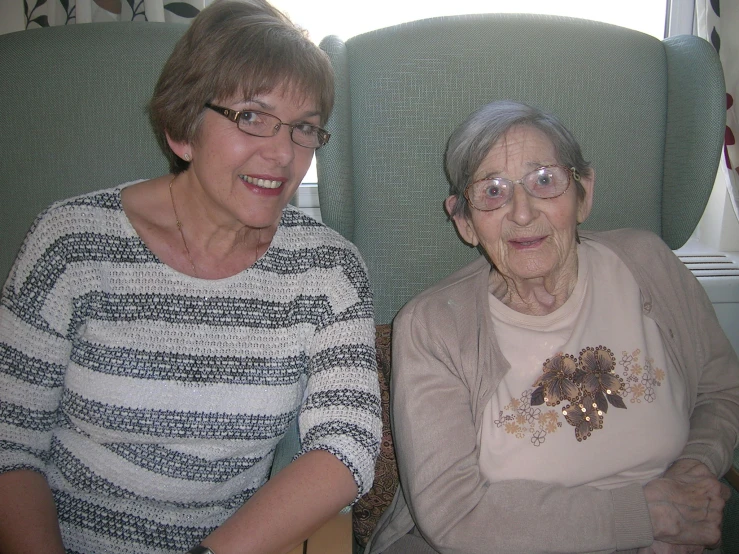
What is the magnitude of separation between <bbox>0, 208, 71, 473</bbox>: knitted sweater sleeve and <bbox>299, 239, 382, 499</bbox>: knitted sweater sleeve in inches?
17.9

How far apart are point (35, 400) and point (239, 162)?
556 mm

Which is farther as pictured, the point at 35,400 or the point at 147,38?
the point at 147,38

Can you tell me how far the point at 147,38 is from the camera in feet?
4.61

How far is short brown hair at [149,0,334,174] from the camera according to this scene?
1.08m

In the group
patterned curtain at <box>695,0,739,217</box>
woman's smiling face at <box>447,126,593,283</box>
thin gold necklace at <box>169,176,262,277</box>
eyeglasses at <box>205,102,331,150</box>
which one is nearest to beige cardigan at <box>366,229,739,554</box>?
woman's smiling face at <box>447,126,593,283</box>

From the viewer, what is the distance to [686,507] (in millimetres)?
1144

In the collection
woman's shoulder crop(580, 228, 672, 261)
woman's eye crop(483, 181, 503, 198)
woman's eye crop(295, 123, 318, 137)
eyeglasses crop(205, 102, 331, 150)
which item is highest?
eyeglasses crop(205, 102, 331, 150)

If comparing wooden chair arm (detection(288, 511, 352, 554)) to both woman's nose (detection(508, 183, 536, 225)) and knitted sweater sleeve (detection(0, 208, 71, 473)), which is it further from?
woman's nose (detection(508, 183, 536, 225))

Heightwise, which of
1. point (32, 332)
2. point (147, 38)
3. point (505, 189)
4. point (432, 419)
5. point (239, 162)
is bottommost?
point (432, 419)

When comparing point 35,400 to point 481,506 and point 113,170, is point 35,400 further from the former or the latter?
point 481,506

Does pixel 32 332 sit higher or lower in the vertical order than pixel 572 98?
lower

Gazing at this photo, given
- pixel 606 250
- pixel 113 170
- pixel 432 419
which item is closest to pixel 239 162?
pixel 113 170

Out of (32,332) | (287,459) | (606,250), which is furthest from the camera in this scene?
(606,250)

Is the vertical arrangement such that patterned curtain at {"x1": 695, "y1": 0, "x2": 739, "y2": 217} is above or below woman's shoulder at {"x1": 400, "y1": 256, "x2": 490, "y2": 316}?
above
